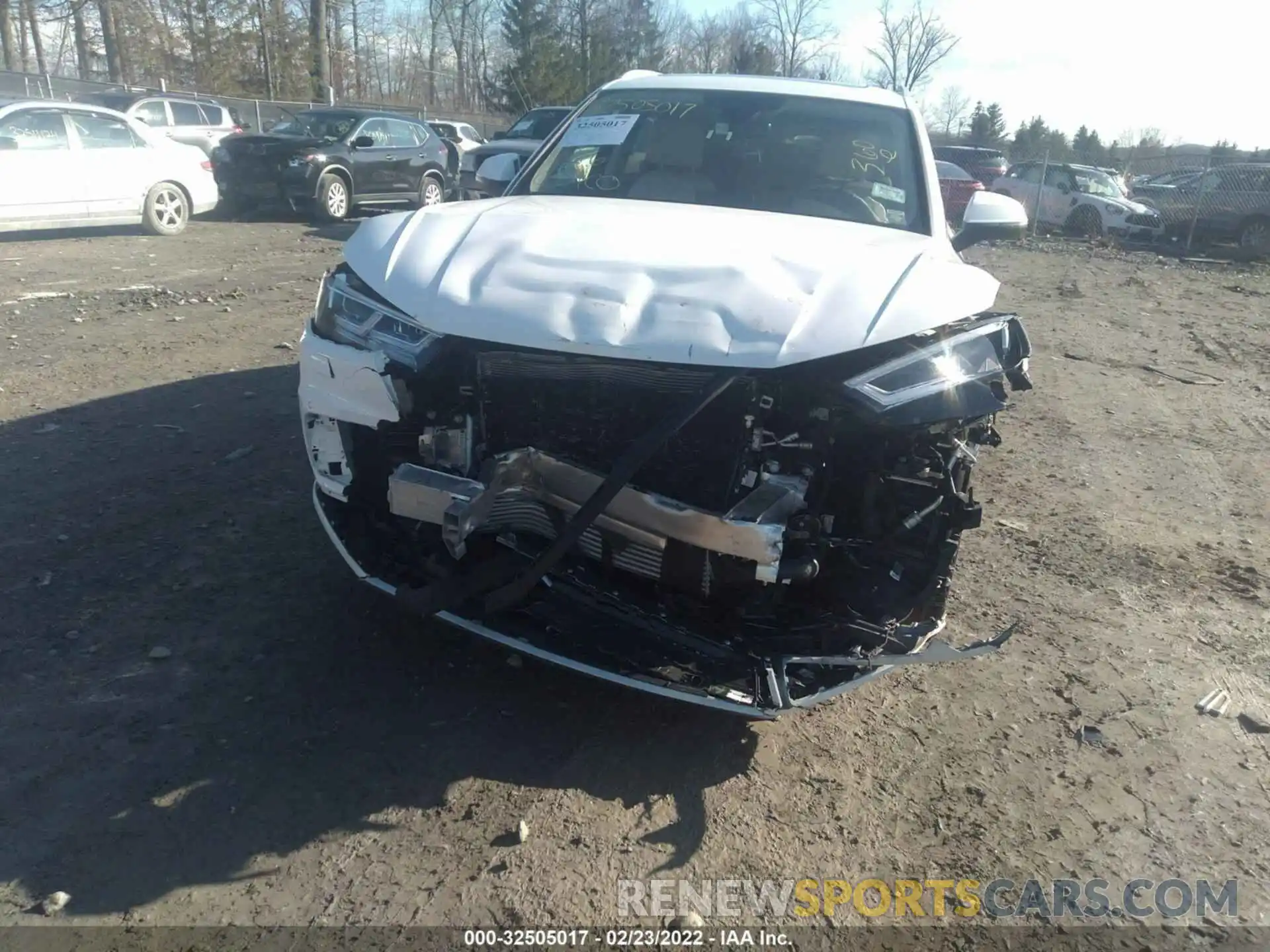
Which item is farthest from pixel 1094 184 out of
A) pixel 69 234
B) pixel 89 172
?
pixel 69 234

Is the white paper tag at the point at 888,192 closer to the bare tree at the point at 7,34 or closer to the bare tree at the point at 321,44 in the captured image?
the bare tree at the point at 321,44

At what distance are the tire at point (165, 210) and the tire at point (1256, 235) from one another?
1853 centimetres

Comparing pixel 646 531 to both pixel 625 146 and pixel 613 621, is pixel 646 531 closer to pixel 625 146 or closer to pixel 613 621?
pixel 613 621

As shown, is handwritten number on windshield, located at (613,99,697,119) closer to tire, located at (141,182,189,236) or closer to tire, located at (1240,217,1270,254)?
tire, located at (141,182,189,236)

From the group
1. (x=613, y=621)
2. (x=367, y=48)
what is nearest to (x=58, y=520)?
(x=613, y=621)

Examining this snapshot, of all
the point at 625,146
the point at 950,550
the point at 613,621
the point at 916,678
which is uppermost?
the point at 625,146

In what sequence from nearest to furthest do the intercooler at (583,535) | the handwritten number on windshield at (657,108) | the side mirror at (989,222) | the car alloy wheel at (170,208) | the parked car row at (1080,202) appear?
1. the intercooler at (583,535)
2. the side mirror at (989,222)
3. the handwritten number on windshield at (657,108)
4. the car alloy wheel at (170,208)
5. the parked car row at (1080,202)

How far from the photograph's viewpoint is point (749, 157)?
162 inches

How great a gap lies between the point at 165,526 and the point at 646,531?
2.47 metres

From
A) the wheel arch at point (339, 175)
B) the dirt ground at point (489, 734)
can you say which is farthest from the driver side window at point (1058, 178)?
the dirt ground at point (489, 734)

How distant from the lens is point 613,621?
104 inches

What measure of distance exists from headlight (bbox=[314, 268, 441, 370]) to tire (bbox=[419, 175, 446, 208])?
43.5 feet

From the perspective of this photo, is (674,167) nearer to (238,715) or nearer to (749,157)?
(749,157)

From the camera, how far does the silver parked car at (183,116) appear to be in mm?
17266
